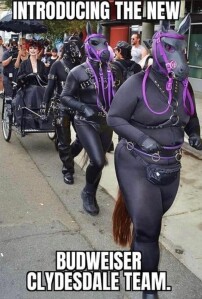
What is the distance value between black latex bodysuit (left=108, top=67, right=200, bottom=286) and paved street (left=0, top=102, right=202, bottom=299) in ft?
2.06

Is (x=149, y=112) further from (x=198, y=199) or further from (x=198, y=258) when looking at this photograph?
(x=198, y=199)

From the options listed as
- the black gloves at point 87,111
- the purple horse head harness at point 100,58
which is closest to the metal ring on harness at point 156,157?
the black gloves at point 87,111

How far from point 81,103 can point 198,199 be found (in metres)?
1.83

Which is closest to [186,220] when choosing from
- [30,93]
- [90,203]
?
[90,203]

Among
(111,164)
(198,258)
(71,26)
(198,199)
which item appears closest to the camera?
(198,258)

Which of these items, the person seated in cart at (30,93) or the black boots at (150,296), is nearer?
the black boots at (150,296)

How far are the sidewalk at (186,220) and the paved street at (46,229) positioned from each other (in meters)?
0.08

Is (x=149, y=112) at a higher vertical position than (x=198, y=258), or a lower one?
higher

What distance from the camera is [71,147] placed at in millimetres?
5617

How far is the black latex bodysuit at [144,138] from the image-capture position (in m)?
2.66

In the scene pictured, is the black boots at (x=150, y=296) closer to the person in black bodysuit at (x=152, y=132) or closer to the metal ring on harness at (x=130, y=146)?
the person in black bodysuit at (x=152, y=132)

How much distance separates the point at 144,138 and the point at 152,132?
140 mm

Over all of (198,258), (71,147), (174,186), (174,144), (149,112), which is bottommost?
(198,258)

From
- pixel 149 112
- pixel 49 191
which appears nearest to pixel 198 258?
pixel 149 112
